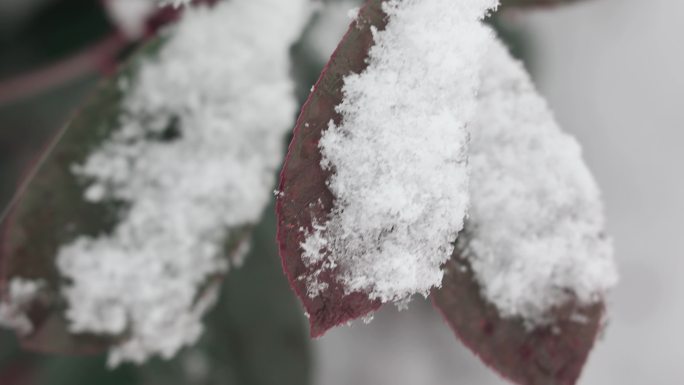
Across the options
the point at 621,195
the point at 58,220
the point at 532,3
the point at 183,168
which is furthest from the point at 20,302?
the point at 621,195

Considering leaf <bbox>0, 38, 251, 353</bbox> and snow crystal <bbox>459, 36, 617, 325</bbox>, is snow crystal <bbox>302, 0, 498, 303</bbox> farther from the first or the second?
leaf <bbox>0, 38, 251, 353</bbox>

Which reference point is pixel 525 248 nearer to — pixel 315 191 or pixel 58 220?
pixel 315 191

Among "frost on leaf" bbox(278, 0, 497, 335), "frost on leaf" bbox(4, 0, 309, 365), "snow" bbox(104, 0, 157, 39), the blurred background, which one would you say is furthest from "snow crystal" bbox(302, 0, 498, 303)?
the blurred background

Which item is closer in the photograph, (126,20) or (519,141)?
(519,141)

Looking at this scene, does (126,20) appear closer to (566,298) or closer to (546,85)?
(566,298)

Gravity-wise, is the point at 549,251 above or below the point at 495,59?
below

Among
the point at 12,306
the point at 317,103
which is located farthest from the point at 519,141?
the point at 12,306
